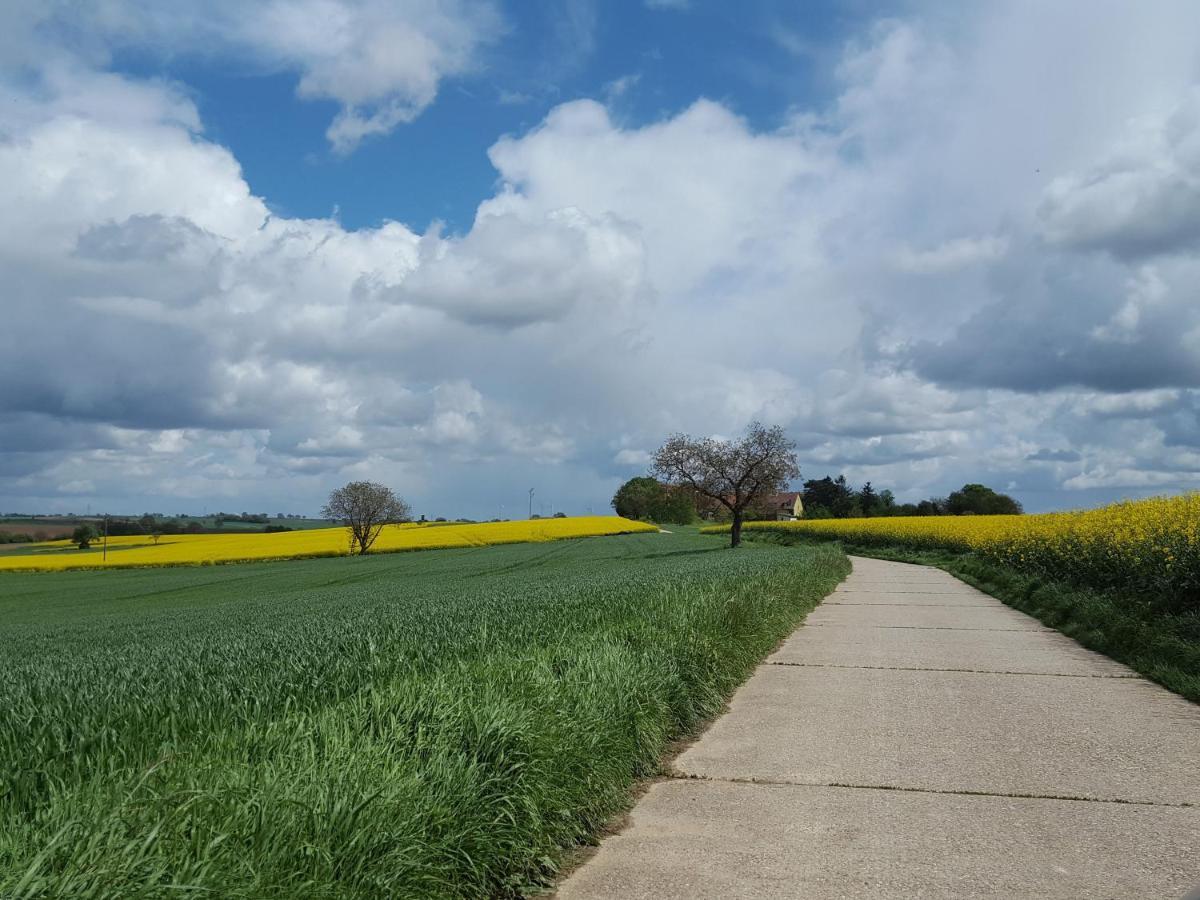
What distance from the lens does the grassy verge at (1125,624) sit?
946 centimetres

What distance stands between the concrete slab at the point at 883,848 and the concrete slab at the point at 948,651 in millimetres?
5265

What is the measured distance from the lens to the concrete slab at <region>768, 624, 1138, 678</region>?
10297 mm

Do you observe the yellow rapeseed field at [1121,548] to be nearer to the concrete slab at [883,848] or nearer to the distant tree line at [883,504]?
the concrete slab at [883,848]

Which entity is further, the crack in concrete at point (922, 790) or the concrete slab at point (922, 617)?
the concrete slab at point (922, 617)

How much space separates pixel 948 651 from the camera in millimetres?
11469

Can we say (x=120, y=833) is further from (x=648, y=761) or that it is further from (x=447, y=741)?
(x=648, y=761)

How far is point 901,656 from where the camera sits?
36.0ft

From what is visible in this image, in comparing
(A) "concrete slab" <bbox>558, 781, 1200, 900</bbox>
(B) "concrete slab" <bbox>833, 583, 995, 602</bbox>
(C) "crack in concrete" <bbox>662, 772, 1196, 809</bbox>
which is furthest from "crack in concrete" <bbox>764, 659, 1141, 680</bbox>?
(B) "concrete slab" <bbox>833, 583, 995, 602</bbox>

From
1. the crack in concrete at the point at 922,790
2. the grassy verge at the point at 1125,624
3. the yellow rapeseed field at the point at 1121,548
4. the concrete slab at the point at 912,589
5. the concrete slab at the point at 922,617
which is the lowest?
the crack in concrete at the point at 922,790

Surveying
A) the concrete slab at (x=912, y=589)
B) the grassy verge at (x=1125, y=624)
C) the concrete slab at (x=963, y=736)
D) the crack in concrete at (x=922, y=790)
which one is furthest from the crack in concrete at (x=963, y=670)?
the concrete slab at (x=912, y=589)

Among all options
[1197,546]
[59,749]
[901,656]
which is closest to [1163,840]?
[59,749]

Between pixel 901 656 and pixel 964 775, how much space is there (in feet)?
17.7

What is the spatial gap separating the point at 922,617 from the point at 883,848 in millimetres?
11985

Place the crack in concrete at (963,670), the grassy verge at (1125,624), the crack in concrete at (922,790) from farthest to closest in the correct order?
the crack in concrete at (963,670) < the grassy verge at (1125,624) < the crack in concrete at (922,790)
